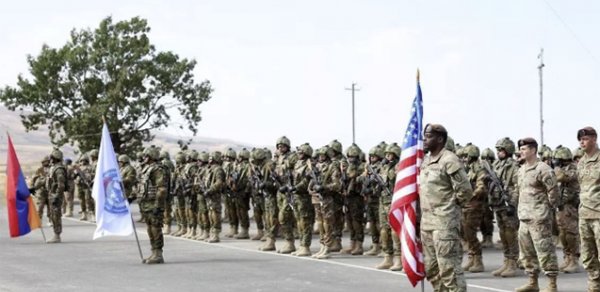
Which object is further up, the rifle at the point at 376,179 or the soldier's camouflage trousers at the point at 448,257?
the rifle at the point at 376,179

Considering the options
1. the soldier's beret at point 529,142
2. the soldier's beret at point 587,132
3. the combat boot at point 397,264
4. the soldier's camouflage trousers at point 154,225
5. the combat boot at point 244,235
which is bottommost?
the combat boot at point 397,264

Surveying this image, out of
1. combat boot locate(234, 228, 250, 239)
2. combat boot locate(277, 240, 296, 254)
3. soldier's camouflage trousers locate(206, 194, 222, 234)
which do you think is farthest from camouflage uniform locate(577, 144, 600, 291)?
combat boot locate(234, 228, 250, 239)

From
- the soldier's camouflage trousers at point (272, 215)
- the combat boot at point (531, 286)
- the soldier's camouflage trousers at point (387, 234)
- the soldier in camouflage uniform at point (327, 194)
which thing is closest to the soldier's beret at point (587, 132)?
the combat boot at point (531, 286)

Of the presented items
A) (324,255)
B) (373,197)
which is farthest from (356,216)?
(324,255)

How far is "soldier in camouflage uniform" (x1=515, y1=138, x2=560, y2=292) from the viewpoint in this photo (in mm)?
10430

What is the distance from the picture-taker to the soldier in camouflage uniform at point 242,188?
62.3ft

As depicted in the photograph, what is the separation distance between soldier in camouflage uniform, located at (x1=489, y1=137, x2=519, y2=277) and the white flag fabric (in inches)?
237

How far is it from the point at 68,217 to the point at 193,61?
12868mm

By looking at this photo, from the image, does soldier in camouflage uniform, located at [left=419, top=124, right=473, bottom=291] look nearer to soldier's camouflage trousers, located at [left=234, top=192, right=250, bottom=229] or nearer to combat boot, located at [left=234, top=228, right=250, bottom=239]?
soldier's camouflage trousers, located at [left=234, top=192, right=250, bottom=229]

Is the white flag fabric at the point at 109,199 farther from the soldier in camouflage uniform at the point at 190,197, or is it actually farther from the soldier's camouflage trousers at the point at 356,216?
the soldier in camouflage uniform at the point at 190,197

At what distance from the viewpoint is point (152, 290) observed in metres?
11.2

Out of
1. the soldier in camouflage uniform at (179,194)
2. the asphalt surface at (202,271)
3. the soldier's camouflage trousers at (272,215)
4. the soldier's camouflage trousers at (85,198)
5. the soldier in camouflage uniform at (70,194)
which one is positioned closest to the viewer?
the asphalt surface at (202,271)

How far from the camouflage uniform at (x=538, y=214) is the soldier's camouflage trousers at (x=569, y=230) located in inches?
110

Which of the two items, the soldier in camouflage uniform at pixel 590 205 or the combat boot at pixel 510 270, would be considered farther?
the combat boot at pixel 510 270
